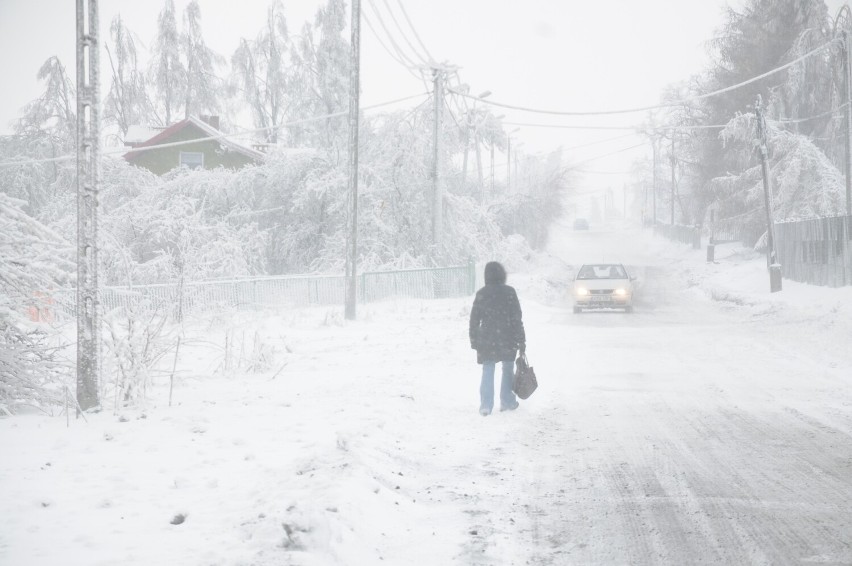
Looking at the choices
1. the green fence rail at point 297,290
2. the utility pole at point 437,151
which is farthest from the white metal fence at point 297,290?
the utility pole at point 437,151

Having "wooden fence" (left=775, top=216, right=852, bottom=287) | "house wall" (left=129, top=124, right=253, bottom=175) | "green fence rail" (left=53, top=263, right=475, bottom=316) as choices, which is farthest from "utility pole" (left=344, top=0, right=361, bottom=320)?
"house wall" (left=129, top=124, right=253, bottom=175)

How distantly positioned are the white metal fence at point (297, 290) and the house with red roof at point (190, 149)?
57.3 feet

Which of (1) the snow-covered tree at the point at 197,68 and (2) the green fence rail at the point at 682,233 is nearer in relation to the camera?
(1) the snow-covered tree at the point at 197,68

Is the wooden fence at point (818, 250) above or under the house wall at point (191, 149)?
under

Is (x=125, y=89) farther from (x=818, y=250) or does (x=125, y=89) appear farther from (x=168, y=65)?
(x=818, y=250)

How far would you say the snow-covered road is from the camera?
161 inches

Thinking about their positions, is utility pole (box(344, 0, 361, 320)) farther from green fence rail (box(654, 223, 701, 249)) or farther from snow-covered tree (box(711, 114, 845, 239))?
green fence rail (box(654, 223, 701, 249))

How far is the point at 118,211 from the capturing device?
25156 millimetres

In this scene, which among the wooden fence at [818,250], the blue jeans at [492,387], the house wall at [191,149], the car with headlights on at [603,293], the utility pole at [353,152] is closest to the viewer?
the blue jeans at [492,387]

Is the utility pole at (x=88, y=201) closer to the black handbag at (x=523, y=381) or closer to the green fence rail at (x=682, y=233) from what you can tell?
the black handbag at (x=523, y=381)

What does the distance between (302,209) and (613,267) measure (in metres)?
12.5

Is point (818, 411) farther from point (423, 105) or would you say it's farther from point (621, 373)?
point (423, 105)

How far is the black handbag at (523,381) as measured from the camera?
319 inches

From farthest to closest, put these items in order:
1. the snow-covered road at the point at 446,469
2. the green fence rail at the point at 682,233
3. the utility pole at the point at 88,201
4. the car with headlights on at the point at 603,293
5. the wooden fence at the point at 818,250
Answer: the green fence rail at the point at 682,233 → the car with headlights on at the point at 603,293 → the wooden fence at the point at 818,250 → the utility pole at the point at 88,201 → the snow-covered road at the point at 446,469
